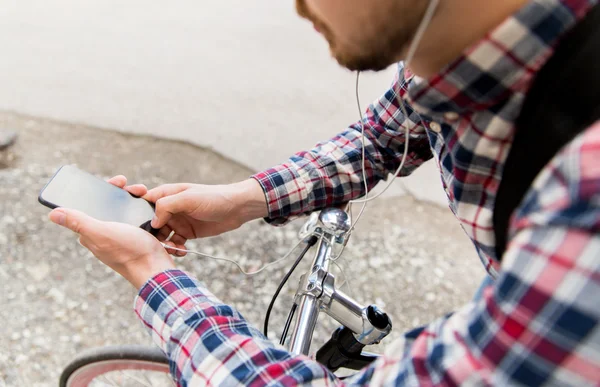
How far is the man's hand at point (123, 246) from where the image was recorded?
2.35 ft

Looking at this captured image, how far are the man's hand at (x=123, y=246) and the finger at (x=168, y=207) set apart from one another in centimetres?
7

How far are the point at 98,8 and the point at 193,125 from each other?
1374mm

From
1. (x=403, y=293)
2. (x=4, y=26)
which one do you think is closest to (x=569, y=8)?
(x=403, y=293)

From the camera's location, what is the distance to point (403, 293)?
1.75 metres

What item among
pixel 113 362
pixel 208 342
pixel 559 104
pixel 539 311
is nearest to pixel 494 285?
pixel 539 311

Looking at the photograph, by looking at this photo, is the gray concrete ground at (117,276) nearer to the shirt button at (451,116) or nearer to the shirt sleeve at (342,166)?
the shirt sleeve at (342,166)

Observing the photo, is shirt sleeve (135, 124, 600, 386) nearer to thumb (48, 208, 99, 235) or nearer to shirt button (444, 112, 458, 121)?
shirt button (444, 112, 458, 121)

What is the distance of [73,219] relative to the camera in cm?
76

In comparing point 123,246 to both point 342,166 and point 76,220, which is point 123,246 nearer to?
point 76,220

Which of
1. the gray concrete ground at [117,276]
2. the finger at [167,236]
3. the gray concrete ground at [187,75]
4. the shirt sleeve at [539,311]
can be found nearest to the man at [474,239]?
the shirt sleeve at [539,311]

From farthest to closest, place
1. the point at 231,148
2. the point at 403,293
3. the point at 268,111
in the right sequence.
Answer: the point at 268,111 < the point at 231,148 < the point at 403,293

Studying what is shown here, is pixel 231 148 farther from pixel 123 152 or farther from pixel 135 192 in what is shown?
pixel 135 192

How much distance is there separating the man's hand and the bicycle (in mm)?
224

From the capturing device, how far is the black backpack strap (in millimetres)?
405
